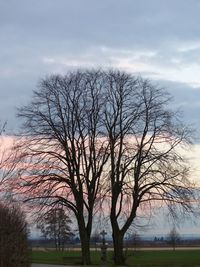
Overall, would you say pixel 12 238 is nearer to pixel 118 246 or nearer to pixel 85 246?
pixel 118 246

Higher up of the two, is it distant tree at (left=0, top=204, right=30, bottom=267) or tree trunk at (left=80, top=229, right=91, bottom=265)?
tree trunk at (left=80, top=229, right=91, bottom=265)

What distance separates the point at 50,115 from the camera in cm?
4591

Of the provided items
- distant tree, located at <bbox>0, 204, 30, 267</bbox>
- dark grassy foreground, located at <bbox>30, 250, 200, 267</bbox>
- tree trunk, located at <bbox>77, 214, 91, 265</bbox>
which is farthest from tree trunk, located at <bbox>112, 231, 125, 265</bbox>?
distant tree, located at <bbox>0, 204, 30, 267</bbox>

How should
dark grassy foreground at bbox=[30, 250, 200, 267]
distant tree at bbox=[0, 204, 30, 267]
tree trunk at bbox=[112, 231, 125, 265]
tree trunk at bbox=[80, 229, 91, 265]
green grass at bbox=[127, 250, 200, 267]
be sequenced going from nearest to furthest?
1. distant tree at bbox=[0, 204, 30, 267]
2. green grass at bbox=[127, 250, 200, 267]
3. dark grassy foreground at bbox=[30, 250, 200, 267]
4. tree trunk at bbox=[112, 231, 125, 265]
5. tree trunk at bbox=[80, 229, 91, 265]

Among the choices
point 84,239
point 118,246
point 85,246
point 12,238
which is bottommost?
point 12,238

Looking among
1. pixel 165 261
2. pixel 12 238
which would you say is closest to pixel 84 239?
pixel 165 261

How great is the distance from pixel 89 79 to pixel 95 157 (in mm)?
6463

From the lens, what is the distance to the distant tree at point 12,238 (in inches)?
550

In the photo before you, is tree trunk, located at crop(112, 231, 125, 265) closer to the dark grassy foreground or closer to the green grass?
the dark grassy foreground

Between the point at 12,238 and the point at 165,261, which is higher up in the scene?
the point at 165,261

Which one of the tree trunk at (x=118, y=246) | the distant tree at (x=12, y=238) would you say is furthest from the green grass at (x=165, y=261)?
the distant tree at (x=12, y=238)

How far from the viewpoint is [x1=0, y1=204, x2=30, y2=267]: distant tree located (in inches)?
550

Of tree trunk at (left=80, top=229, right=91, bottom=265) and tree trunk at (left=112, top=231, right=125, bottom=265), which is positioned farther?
tree trunk at (left=80, top=229, right=91, bottom=265)

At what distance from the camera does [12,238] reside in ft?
47.0
